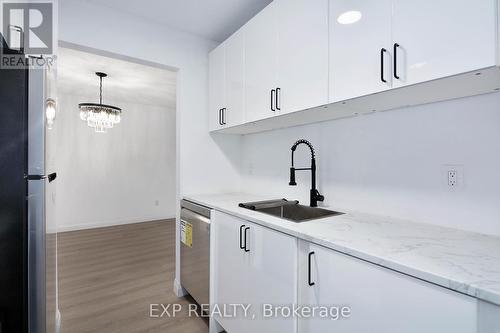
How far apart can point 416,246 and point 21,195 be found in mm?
1563

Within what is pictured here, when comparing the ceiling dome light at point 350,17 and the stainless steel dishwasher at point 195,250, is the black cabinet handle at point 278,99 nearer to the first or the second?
the ceiling dome light at point 350,17

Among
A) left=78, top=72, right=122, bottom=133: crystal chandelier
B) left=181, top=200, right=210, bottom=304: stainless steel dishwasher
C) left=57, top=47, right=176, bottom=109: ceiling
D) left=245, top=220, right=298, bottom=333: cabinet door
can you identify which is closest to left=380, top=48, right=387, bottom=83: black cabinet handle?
left=245, top=220, right=298, bottom=333: cabinet door

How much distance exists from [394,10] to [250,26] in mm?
1107

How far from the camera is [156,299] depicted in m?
2.26

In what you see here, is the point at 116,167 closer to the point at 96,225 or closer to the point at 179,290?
the point at 96,225

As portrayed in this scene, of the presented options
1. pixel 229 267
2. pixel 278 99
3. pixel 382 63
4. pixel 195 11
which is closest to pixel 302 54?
pixel 278 99

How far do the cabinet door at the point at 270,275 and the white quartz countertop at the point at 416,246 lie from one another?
7 cm

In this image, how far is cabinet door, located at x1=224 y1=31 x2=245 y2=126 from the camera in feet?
6.57

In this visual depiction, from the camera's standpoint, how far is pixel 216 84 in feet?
7.79

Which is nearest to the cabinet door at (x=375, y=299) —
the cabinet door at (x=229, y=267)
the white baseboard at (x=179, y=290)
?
the cabinet door at (x=229, y=267)

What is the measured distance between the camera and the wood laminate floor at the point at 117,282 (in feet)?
6.28

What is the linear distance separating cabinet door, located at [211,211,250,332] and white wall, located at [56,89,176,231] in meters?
3.89

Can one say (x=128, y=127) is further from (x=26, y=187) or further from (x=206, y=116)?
(x=26, y=187)

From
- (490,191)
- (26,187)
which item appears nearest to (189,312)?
(26,187)
